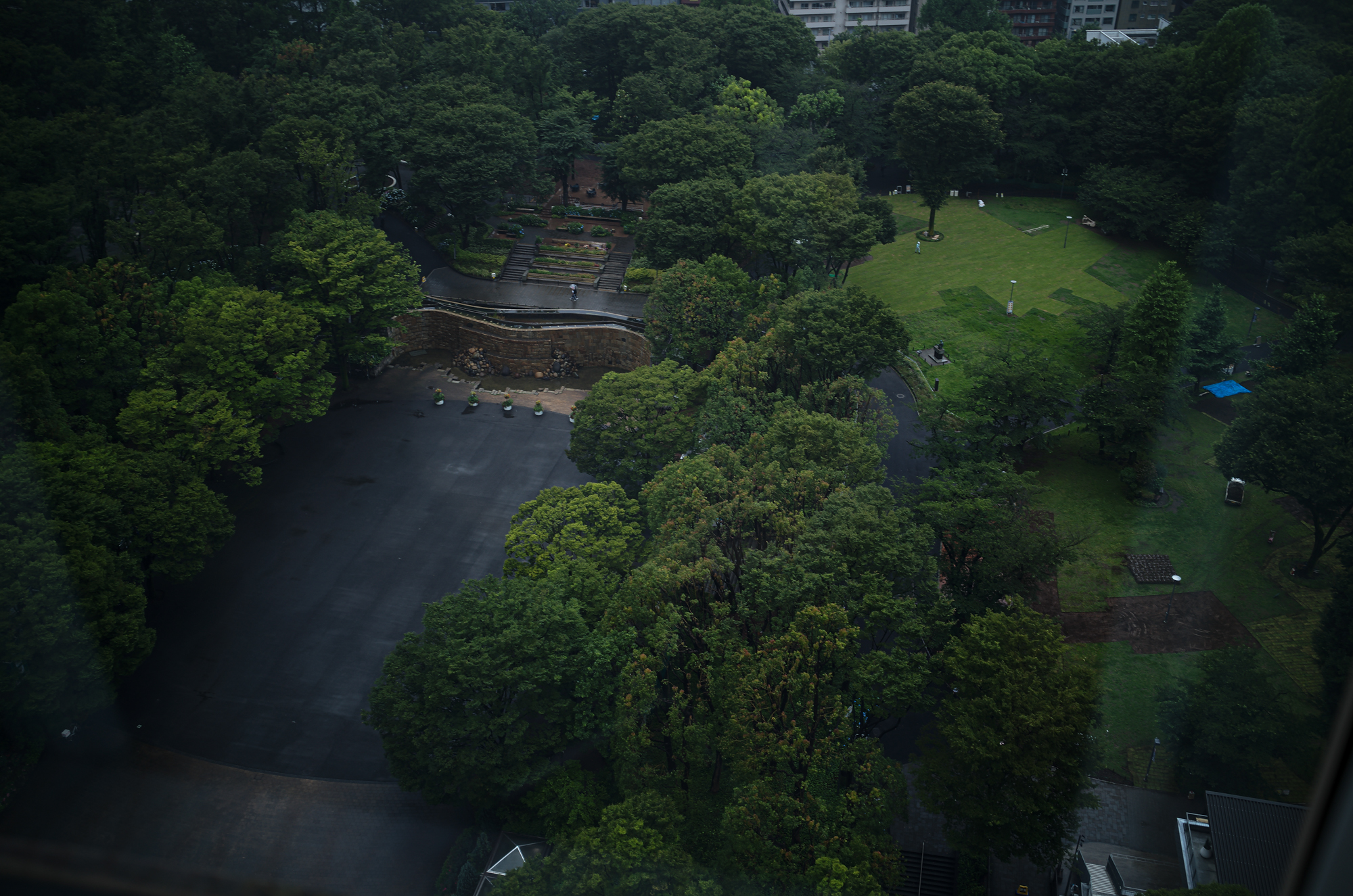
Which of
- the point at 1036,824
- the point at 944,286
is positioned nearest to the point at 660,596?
the point at 1036,824

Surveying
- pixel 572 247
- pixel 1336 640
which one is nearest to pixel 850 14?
pixel 572 247

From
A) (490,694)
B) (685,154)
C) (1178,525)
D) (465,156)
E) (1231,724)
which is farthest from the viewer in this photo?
(685,154)

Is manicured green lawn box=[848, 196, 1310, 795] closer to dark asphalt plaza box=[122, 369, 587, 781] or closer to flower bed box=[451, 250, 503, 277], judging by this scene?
dark asphalt plaza box=[122, 369, 587, 781]

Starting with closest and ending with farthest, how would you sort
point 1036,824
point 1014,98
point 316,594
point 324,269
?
1. point 1036,824
2. point 316,594
3. point 324,269
4. point 1014,98

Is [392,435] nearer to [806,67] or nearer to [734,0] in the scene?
[806,67]

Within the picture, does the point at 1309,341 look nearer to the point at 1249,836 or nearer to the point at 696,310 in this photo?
the point at 696,310

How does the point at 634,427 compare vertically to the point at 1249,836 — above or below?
above

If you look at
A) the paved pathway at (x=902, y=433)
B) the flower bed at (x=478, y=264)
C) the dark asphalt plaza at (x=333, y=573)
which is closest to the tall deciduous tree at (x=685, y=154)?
the flower bed at (x=478, y=264)
